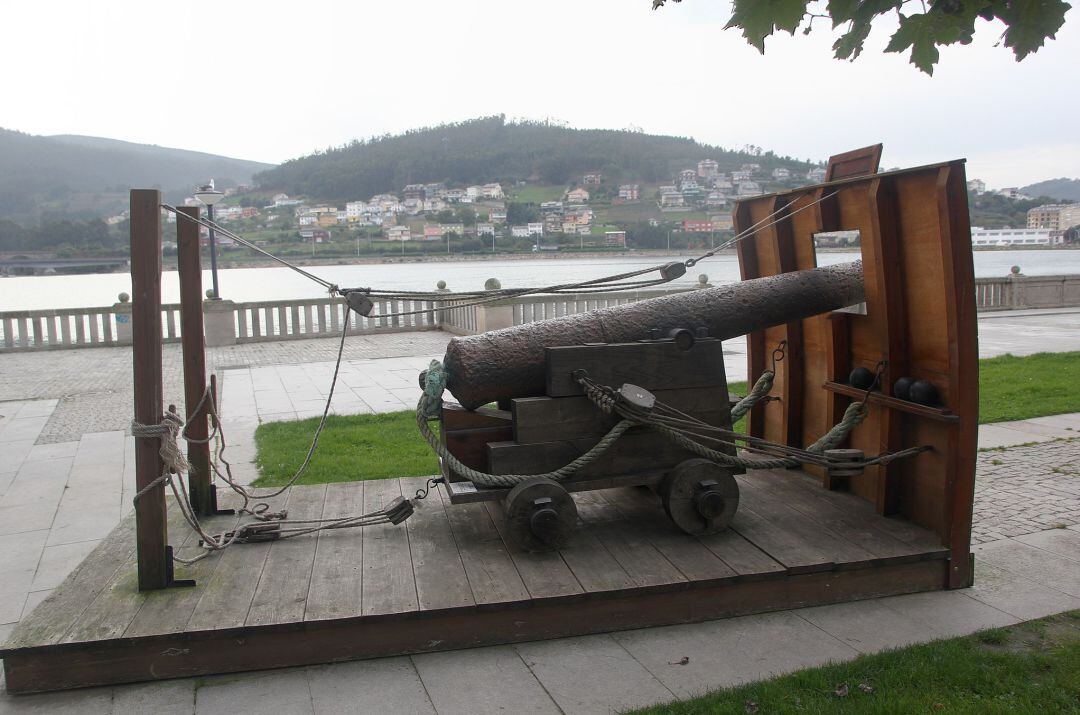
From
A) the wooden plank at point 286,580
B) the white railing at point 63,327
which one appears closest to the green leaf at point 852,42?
the wooden plank at point 286,580

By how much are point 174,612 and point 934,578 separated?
3431mm

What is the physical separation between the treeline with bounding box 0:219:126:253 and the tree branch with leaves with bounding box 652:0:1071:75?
25272mm

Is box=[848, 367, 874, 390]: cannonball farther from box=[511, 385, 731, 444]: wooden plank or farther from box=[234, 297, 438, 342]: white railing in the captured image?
box=[234, 297, 438, 342]: white railing

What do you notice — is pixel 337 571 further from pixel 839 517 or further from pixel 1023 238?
pixel 1023 238

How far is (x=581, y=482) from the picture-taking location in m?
4.02

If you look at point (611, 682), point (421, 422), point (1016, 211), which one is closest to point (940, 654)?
point (611, 682)

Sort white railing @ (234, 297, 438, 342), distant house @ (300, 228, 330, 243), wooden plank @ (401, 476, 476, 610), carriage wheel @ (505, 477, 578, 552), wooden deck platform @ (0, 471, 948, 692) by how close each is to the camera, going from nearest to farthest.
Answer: wooden deck platform @ (0, 471, 948, 692), wooden plank @ (401, 476, 476, 610), carriage wheel @ (505, 477, 578, 552), white railing @ (234, 297, 438, 342), distant house @ (300, 228, 330, 243)

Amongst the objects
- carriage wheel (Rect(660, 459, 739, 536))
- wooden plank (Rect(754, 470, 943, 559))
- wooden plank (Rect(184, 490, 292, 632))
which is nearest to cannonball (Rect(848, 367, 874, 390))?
wooden plank (Rect(754, 470, 943, 559))

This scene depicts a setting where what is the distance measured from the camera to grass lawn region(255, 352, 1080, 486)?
6320 mm

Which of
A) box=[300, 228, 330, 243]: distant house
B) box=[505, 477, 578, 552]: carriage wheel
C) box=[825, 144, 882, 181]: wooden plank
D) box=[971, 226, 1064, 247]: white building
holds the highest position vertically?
box=[300, 228, 330, 243]: distant house

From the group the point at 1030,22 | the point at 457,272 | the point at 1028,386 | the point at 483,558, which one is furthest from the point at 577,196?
the point at 1030,22

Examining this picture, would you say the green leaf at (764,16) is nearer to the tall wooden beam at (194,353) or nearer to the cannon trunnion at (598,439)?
the cannon trunnion at (598,439)

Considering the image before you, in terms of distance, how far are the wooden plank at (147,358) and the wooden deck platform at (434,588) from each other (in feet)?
0.77

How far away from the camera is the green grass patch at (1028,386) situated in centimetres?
822
